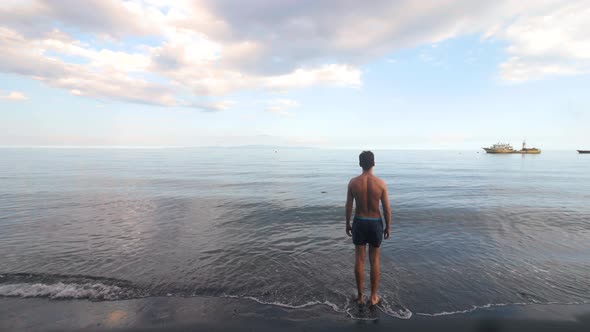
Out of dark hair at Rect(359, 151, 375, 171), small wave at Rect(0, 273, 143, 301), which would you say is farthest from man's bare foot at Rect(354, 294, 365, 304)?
small wave at Rect(0, 273, 143, 301)

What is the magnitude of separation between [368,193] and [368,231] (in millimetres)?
818

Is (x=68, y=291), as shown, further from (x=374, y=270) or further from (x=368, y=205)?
(x=368, y=205)

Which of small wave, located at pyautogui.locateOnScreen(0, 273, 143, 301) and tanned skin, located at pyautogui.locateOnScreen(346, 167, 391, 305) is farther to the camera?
small wave, located at pyautogui.locateOnScreen(0, 273, 143, 301)

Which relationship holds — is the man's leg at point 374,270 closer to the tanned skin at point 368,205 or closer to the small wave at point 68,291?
the tanned skin at point 368,205

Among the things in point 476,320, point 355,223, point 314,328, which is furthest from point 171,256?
point 476,320

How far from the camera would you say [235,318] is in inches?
205

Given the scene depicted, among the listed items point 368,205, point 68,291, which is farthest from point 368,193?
point 68,291

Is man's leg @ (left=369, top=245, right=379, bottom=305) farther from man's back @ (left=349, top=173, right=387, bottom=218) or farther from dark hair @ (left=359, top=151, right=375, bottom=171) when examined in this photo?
Answer: dark hair @ (left=359, top=151, right=375, bottom=171)

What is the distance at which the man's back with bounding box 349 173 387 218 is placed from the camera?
5.52 meters

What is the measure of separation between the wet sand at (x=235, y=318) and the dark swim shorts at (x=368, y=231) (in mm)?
1441

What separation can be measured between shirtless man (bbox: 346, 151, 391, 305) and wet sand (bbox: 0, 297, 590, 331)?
0.80 meters

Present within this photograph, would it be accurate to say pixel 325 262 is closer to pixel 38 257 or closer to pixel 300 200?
pixel 38 257

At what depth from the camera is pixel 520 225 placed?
1211 cm

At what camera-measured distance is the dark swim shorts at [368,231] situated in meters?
5.56
